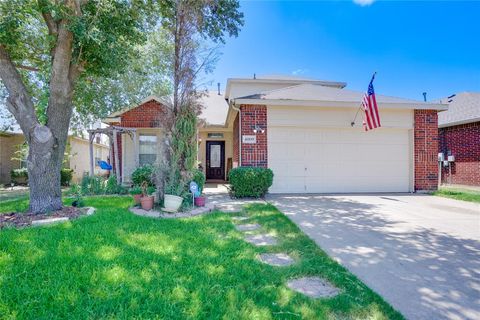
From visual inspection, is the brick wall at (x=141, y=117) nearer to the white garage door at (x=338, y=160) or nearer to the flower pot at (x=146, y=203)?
the white garage door at (x=338, y=160)

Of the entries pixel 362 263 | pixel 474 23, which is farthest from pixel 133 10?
pixel 474 23

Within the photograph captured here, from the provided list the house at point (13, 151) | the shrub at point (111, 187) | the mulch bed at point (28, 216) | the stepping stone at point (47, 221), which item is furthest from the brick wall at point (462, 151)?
the house at point (13, 151)

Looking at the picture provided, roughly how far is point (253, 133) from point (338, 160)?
344cm

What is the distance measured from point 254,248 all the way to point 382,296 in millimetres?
1734

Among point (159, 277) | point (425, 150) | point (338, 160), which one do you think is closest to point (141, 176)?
point (159, 277)

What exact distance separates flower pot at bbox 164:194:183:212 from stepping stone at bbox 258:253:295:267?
2.82 meters

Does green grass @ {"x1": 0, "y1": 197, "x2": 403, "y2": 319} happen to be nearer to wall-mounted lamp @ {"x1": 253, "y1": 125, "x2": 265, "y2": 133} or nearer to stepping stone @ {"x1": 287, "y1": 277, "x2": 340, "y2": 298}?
stepping stone @ {"x1": 287, "y1": 277, "x2": 340, "y2": 298}

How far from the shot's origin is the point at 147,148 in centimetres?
1216

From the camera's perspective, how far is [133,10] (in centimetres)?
743

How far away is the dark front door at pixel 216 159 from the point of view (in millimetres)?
14323

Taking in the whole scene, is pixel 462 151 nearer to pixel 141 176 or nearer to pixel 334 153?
pixel 334 153

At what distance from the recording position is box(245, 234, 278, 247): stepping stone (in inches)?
158

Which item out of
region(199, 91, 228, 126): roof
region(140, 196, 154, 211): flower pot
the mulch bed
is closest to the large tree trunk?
the mulch bed

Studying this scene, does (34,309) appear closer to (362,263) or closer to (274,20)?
(362,263)
